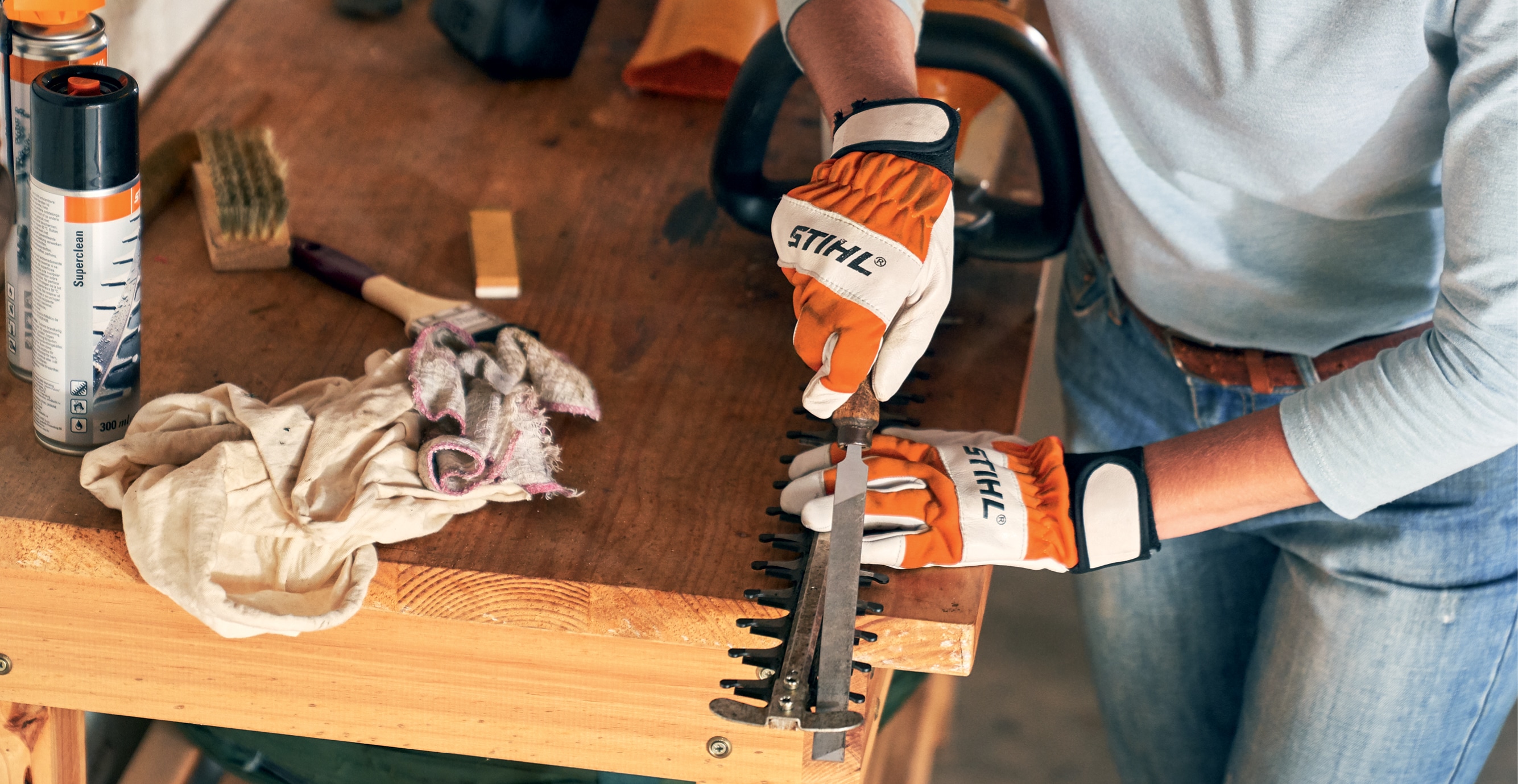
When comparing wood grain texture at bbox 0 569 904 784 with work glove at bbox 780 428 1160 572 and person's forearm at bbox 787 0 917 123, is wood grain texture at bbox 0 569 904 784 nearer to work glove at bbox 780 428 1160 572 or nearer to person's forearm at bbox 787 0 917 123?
work glove at bbox 780 428 1160 572

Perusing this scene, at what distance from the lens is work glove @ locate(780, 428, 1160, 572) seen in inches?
33.3

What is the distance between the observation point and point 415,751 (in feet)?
3.68

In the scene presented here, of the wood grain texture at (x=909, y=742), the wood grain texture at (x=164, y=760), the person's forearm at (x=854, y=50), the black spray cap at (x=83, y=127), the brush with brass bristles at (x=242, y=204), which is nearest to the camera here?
the black spray cap at (x=83, y=127)

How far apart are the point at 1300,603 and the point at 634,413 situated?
60 centimetres

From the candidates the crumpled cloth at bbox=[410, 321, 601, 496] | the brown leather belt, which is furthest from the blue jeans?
the crumpled cloth at bbox=[410, 321, 601, 496]

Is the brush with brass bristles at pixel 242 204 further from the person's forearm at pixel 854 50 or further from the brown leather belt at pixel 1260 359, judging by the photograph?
the brown leather belt at pixel 1260 359

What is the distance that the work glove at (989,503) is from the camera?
0.85 metres

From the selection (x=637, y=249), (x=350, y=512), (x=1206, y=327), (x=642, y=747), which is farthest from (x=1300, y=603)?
(x=350, y=512)

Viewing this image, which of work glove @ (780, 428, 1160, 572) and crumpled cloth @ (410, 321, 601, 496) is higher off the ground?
work glove @ (780, 428, 1160, 572)

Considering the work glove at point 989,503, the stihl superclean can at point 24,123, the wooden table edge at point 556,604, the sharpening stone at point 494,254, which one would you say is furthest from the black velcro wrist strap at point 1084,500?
the stihl superclean can at point 24,123

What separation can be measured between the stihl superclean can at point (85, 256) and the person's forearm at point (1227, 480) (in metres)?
0.73

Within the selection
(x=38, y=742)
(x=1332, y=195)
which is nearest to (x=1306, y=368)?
(x=1332, y=195)

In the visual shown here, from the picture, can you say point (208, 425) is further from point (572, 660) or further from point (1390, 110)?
point (1390, 110)

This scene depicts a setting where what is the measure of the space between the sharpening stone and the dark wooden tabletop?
15mm
